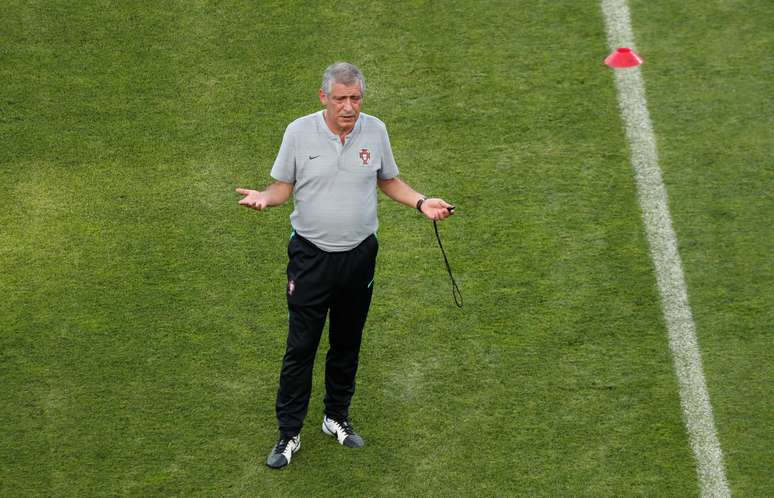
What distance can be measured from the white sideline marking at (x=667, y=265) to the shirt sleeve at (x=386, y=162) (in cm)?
208

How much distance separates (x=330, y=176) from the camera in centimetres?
661

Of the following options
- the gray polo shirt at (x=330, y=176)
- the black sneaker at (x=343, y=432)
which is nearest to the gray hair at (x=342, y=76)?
the gray polo shirt at (x=330, y=176)

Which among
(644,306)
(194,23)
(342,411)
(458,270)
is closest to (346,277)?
(342,411)

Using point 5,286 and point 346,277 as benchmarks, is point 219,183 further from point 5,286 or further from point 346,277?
point 346,277

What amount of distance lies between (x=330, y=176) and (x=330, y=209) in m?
0.16

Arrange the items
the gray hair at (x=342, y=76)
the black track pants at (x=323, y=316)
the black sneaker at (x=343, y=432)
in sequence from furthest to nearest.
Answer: the black sneaker at (x=343, y=432), the black track pants at (x=323, y=316), the gray hair at (x=342, y=76)

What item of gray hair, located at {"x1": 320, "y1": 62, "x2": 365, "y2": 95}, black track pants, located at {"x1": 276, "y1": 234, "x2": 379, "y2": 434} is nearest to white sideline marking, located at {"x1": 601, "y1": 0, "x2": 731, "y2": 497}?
black track pants, located at {"x1": 276, "y1": 234, "x2": 379, "y2": 434}

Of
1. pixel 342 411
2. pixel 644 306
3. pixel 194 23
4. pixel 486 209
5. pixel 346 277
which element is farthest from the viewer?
pixel 194 23

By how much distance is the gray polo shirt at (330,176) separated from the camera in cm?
661

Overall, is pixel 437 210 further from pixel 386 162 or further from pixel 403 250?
pixel 403 250

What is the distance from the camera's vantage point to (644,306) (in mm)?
8008

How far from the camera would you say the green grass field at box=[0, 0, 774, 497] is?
7172 mm

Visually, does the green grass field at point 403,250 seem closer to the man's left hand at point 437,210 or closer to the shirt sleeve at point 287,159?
the man's left hand at point 437,210

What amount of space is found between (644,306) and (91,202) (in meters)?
3.58
